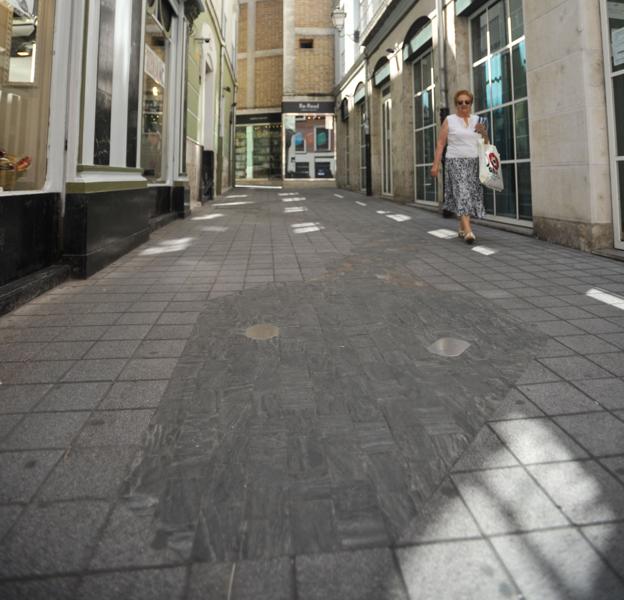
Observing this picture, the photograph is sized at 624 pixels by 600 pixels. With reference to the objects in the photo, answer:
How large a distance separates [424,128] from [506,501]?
1168cm

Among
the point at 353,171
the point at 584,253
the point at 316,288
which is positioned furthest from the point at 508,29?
the point at 353,171

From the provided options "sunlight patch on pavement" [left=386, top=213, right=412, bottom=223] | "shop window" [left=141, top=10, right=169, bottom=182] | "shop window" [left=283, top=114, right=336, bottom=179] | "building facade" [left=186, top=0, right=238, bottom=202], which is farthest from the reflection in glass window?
"shop window" [left=283, top=114, right=336, bottom=179]

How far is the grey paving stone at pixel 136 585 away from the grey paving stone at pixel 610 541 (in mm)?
1141

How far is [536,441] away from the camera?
1.90 meters

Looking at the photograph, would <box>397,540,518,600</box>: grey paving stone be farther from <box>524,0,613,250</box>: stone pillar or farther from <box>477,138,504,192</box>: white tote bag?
<box>477,138,504,192</box>: white tote bag

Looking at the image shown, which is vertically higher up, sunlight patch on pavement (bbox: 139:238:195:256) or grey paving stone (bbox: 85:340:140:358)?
sunlight patch on pavement (bbox: 139:238:195:256)

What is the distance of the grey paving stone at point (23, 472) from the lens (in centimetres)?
158

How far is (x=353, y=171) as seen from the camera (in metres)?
21.2

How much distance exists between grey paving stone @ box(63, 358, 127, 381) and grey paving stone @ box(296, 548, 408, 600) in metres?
1.61

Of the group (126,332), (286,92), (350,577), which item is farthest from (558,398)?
(286,92)

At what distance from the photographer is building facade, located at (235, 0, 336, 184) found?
2619 cm

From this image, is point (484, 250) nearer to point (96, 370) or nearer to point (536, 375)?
point (536, 375)

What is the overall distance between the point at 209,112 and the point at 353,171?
8165mm

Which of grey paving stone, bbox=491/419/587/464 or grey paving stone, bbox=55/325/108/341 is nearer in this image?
grey paving stone, bbox=491/419/587/464
